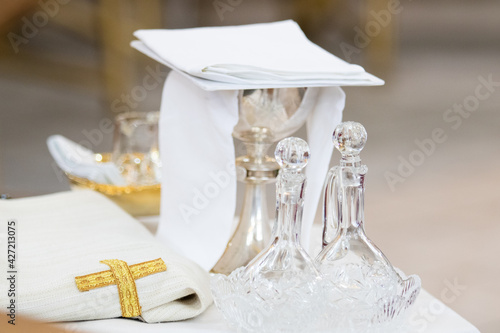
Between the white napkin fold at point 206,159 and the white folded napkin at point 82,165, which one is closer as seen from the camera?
the white napkin fold at point 206,159

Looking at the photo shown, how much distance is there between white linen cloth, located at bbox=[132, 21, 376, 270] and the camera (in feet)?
2.56

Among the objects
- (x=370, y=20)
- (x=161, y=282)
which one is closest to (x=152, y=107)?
(x=370, y=20)

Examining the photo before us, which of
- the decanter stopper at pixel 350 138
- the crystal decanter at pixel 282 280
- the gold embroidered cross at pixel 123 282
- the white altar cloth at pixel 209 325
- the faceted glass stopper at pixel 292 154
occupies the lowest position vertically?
the white altar cloth at pixel 209 325

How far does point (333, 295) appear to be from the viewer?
0.60 metres

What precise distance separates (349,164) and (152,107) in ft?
7.28

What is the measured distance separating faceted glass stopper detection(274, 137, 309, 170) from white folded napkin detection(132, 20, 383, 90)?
6.4 inches

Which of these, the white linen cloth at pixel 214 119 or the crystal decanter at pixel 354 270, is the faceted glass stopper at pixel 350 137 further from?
the white linen cloth at pixel 214 119

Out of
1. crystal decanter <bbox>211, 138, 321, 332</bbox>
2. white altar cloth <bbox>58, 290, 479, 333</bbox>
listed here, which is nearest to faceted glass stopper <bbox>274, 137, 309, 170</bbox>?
crystal decanter <bbox>211, 138, 321, 332</bbox>

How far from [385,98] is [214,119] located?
7.39 ft

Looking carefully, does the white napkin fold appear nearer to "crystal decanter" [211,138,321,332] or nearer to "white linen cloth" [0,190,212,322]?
"white linen cloth" [0,190,212,322]

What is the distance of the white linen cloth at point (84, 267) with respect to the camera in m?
0.64

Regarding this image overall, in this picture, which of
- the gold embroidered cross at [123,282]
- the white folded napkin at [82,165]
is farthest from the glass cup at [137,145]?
the gold embroidered cross at [123,282]

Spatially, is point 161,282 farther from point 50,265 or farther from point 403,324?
point 403,324

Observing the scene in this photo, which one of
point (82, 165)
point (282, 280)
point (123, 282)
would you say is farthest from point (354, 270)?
point (82, 165)
